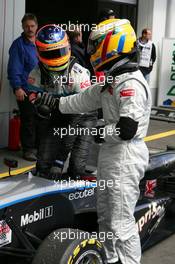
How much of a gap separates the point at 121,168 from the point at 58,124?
896 millimetres

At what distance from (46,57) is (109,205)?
1.15 m

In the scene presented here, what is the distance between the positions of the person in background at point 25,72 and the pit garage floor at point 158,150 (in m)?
0.26

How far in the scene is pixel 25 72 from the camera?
22.2 ft

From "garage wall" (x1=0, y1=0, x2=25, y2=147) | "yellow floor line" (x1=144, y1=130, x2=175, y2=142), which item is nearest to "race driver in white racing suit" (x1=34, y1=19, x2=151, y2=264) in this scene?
"garage wall" (x1=0, y1=0, x2=25, y2=147)

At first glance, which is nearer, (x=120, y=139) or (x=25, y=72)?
(x=120, y=139)

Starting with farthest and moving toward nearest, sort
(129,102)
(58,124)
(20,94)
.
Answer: (20,94) → (58,124) → (129,102)

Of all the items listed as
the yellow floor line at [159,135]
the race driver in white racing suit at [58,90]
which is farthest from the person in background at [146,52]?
the race driver in white racing suit at [58,90]

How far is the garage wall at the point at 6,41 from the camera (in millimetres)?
7047

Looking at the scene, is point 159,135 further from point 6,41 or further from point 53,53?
point 53,53

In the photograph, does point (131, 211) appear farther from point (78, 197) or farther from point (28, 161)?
point (28, 161)

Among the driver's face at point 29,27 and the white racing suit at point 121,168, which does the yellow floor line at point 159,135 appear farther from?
the white racing suit at point 121,168

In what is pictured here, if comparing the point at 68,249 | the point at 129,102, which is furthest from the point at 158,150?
the point at 68,249

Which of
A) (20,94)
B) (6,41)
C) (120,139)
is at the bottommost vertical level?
(120,139)

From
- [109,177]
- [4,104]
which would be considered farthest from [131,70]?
[4,104]
